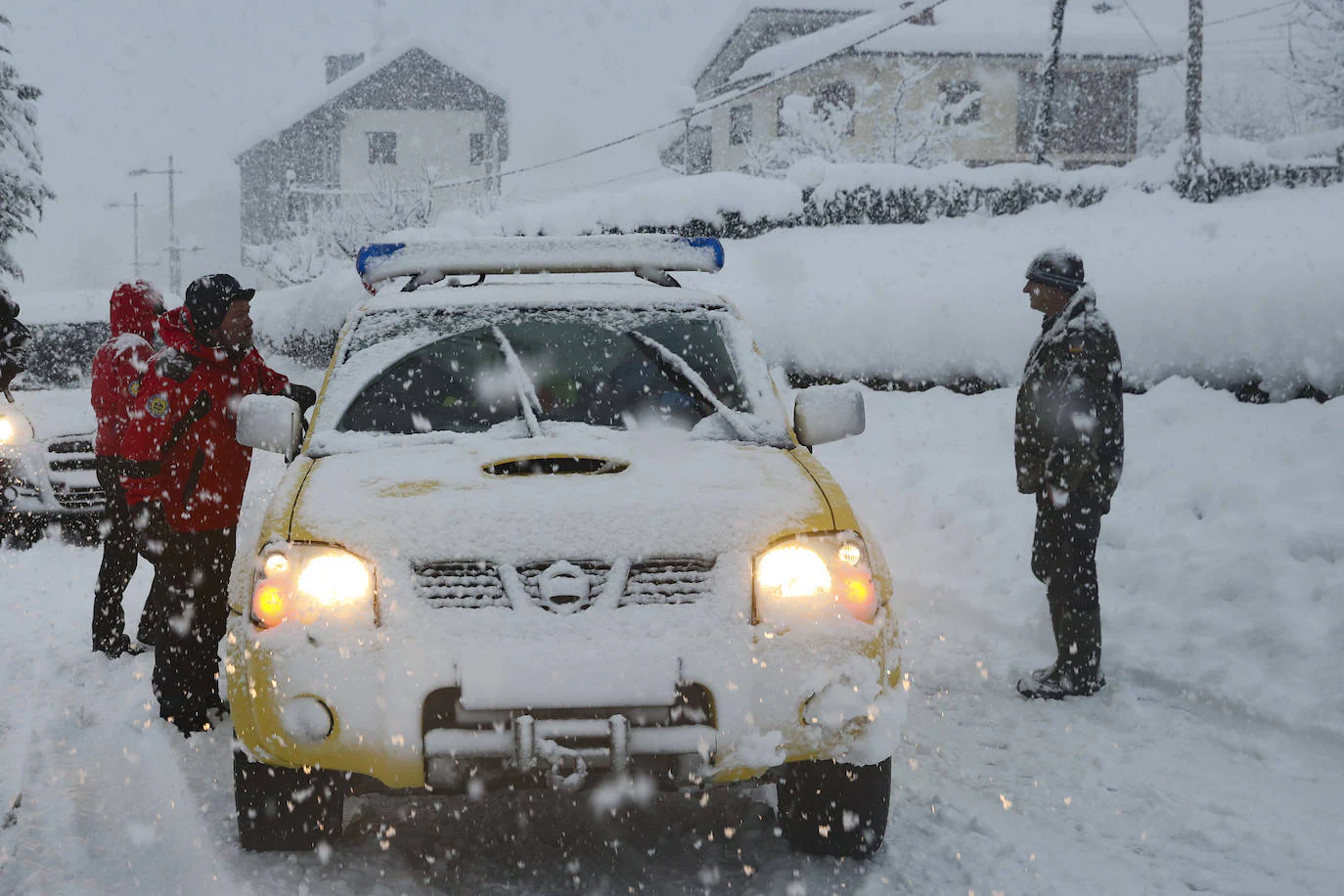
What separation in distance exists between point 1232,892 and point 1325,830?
28.3 inches

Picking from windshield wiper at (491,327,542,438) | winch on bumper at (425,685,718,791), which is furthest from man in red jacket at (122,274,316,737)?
winch on bumper at (425,685,718,791)

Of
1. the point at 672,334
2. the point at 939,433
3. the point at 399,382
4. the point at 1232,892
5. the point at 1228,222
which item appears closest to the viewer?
the point at 1232,892

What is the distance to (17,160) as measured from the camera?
27.9 metres

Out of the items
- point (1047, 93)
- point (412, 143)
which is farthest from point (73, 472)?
point (412, 143)

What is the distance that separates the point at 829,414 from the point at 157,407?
273 cm

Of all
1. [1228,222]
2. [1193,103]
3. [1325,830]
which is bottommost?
[1325,830]

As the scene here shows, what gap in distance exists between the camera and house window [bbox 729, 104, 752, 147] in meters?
48.1

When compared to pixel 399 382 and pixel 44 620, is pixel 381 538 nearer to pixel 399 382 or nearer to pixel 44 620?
pixel 399 382

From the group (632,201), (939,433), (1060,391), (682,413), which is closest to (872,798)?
(682,413)

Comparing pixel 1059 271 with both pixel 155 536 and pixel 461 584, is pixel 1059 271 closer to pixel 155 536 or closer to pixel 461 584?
pixel 461 584

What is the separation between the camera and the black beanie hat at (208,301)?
5016 mm

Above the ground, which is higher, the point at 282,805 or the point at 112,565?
the point at 112,565

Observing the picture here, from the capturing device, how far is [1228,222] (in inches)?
572

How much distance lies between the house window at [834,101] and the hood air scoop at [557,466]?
3932cm
